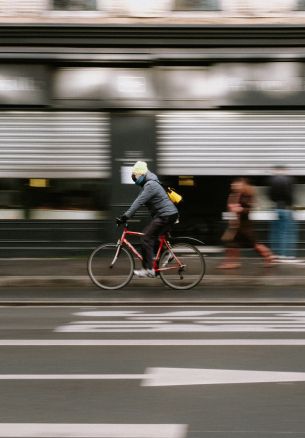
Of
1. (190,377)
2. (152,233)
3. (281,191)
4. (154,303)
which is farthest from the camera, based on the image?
(281,191)

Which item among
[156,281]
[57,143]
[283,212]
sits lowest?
[156,281]

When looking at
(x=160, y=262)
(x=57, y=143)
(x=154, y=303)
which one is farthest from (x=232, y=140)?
(x=154, y=303)

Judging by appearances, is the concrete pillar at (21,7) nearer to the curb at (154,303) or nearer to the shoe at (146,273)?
the shoe at (146,273)

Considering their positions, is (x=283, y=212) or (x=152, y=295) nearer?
(x=152, y=295)

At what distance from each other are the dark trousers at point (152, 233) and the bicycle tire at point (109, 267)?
0.22 meters

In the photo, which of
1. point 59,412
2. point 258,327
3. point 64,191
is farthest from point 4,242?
point 59,412

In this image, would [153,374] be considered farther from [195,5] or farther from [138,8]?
[195,5]

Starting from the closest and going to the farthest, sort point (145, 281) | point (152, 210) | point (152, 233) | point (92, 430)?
point (92, 430) < point (152, 233) < point (152, 210) < point (145, 281)

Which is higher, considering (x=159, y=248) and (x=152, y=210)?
(x=152, y=210)

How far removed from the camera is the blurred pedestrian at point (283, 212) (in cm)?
1301

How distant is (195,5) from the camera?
1428cm

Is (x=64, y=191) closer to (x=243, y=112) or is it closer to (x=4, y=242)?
(x=4, y=242)

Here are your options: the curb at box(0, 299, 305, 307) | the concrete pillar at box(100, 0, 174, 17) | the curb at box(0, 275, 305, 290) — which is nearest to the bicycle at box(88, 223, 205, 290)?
the curb at box(0, 275, 305, 290)

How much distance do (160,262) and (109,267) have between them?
74 centimetres
